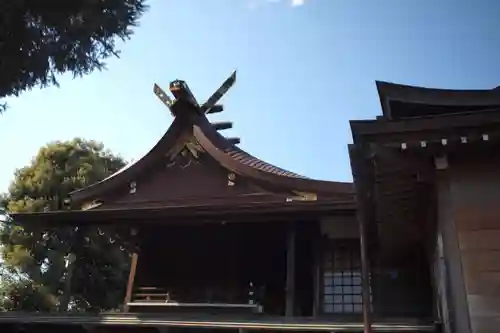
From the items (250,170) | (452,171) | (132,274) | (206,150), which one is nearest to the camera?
(452,171)

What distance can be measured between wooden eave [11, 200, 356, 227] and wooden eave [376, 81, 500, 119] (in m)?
3.75

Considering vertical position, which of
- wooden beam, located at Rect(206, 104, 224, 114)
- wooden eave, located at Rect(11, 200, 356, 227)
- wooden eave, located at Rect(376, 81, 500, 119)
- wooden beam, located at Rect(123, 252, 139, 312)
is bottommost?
wooden beam, located at Rect(123, 252, 139, 312)

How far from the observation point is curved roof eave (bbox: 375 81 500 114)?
5742 mm

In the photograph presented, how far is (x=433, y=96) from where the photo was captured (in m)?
6.02

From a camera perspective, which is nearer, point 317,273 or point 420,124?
point 420,124

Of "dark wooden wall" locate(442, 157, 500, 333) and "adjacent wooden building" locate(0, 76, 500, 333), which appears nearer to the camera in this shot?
"dark wooden wall" locate(442, 157, 500, 333)

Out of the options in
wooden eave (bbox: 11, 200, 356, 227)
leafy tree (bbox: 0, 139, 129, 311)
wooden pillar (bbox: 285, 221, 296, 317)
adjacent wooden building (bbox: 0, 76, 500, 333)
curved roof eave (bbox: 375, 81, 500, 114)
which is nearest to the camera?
adjacent wooden building (bbox: 0, 76, 500, 333)

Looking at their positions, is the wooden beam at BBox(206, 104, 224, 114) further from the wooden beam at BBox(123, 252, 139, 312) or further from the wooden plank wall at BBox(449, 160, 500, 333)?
the wooden plank wall at BBox(449, 160, 500, 333)

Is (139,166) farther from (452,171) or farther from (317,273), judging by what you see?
(452,171)

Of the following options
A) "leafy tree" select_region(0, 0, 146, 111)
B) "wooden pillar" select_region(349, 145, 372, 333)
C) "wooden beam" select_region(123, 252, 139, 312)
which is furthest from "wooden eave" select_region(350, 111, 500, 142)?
"wooden beam" select_region(123, 252, 139, 312)

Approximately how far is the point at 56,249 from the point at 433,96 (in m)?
18.6

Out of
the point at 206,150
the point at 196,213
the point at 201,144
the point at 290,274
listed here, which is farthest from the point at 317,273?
the point at 201,144

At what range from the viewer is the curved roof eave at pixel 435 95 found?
5.74m

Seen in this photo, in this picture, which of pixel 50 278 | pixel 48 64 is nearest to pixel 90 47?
pixel 48 64
